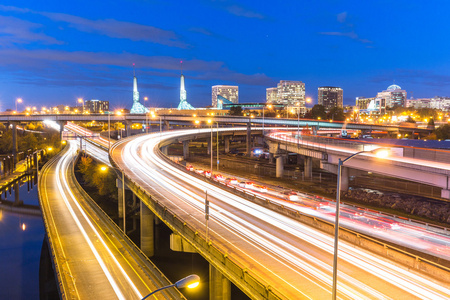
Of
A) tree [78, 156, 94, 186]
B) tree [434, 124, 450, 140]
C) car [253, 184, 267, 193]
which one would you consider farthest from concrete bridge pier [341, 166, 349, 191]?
tree [434, 124, 450, 140]

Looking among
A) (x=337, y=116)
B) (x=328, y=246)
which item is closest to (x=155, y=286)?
(x=328, y=246)

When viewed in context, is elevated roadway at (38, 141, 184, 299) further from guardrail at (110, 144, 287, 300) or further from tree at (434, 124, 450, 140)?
tree at (434, 124, 450, 140)

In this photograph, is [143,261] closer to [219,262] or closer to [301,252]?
[219,262]

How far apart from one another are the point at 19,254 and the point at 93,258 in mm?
21418

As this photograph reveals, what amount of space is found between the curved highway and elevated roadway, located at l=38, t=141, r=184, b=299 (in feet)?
14.7

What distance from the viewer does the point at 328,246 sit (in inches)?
853

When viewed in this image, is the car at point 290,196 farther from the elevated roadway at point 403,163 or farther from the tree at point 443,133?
the tree at point 443,133

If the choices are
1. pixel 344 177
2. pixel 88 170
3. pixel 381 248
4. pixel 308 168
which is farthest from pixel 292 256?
pixel 88 170

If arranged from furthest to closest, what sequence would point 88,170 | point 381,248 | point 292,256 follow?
point 88,170 < point 381,248 < point 292,256

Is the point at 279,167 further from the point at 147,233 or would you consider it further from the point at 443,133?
the point at 443,133

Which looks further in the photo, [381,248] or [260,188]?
[260,188]

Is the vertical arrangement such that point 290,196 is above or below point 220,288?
above

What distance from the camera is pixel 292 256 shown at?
19.9 meters

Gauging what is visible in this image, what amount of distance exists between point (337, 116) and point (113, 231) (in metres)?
167
